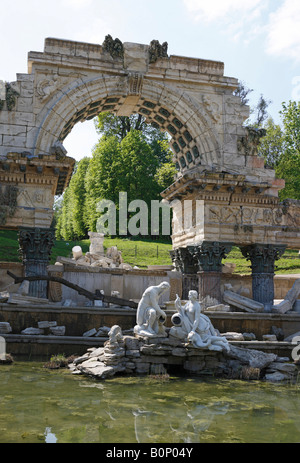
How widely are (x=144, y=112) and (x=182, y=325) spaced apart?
375 inches

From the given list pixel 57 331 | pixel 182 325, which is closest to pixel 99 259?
pixel 57 331

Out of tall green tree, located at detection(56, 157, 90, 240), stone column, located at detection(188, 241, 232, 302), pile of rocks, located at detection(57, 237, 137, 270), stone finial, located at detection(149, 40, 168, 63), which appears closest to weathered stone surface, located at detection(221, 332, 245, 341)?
stone column, located at detection(188, 241, 232, 302)

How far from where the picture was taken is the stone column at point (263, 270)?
16469mm

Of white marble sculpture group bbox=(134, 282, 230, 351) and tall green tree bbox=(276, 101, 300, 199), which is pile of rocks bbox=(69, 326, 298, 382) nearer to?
white marble sculpture group bbox=(134, 282, 230, 351)

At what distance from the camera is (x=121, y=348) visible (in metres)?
10.2

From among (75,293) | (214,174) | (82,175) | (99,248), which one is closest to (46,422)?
(75,293)

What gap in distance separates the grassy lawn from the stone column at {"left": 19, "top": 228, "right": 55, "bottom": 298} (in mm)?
9770

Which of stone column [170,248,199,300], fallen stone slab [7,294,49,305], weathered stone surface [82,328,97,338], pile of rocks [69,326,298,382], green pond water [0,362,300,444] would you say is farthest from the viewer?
stone column [170,248,199,300]

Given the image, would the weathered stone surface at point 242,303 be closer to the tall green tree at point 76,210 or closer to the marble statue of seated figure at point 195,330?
the marble statue of seated figure at point 195,330

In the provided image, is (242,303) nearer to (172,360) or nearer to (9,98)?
(172,360)

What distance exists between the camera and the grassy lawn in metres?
26.8

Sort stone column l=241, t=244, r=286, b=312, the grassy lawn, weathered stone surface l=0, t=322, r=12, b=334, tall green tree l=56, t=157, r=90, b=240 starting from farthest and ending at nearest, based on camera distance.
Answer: tall green tree l=56, t=157, r=90, b=240, the grassy lawn, stone column l=241, t=244, r=286, b=312, weathered stone surface l=0, t=322, r=12, b=334

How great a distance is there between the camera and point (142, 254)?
29.5m
